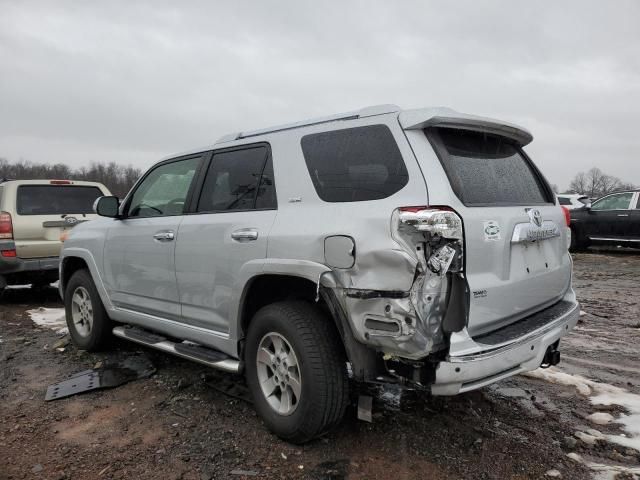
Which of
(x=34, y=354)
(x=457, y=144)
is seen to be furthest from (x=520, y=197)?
(x=34, y=354)

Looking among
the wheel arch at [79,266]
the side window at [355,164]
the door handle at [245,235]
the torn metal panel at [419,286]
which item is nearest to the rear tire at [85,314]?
the wheel arch at [79,266]

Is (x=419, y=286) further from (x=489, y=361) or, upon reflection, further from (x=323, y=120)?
(x=323, y=120)

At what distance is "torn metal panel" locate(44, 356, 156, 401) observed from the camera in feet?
13.3

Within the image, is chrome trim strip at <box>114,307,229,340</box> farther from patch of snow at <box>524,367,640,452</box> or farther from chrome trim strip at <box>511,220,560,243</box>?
patch of snow at <box>524,367,640,452</box>

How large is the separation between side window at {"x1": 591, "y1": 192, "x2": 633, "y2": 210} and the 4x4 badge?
1098 cm

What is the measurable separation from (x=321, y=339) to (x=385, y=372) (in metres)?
0.40

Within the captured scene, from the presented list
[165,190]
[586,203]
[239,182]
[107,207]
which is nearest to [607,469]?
[239,182]

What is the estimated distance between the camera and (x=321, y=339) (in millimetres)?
2852

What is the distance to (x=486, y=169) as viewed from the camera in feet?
10.00

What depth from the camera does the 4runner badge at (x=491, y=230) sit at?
8.71 feet

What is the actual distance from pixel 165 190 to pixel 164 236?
0.56 m

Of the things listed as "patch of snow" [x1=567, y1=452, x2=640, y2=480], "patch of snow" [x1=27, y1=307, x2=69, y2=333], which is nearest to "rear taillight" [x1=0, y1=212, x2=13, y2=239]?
"patch of snow" [x1=27, y1=307, x2=69, y2=333]

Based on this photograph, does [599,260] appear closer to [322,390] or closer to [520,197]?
[520,197]

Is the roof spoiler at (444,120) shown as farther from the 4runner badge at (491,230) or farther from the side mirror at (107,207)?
the side mirror at (107,207)
